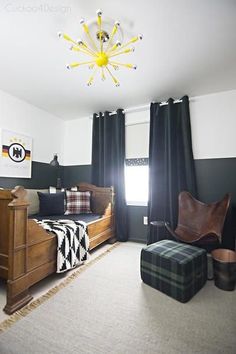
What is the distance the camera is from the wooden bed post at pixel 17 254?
1.50m

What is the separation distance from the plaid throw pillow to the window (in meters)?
0.78

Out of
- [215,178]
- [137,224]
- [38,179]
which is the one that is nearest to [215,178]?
[215,178]

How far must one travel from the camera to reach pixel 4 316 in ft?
4.72

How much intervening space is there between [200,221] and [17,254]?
88.5 inches

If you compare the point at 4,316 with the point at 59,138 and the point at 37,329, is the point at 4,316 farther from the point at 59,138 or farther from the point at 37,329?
the point at 59,138

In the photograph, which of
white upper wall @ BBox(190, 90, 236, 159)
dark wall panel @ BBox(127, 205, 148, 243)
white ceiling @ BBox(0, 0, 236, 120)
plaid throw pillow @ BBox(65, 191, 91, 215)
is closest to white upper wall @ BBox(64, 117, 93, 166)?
white ceiling @ BBox(0, 0, 236, 120)

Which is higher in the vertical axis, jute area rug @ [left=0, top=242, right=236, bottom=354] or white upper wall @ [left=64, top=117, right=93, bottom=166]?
white upper wall @ [left=64, top=117, right=93, bottom=166]

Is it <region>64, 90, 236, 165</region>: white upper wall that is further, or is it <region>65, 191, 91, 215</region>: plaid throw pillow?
<region>65, 191, 91, 215</region>: plaid throw pillow

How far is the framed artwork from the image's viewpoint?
113 inches

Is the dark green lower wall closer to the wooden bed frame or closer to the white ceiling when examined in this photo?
the white ceiling

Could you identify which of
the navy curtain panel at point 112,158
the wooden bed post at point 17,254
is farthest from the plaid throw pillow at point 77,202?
the wooden bed post at point 17,254

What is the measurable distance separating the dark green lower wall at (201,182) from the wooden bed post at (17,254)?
164 cm

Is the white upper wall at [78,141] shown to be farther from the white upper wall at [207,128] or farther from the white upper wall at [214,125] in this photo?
the white upper wall at [214,125]

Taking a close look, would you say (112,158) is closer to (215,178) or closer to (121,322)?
(215,178)
